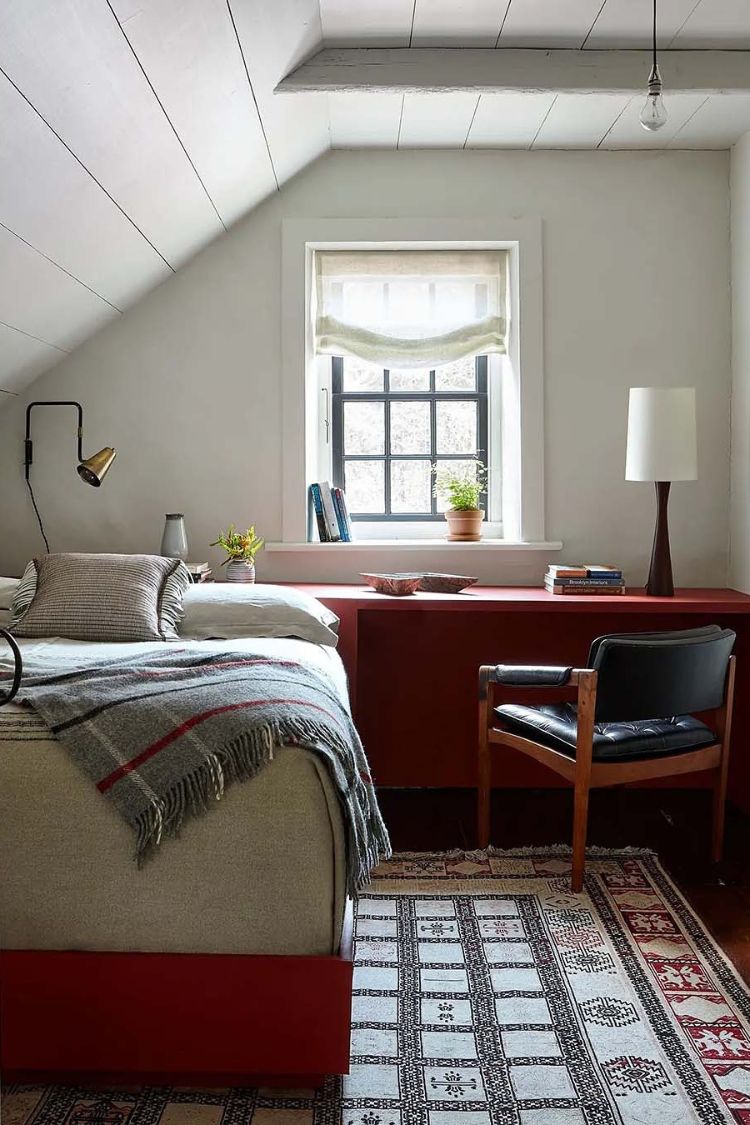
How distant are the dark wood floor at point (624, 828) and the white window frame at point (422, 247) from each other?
965 millimetres

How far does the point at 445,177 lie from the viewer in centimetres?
380

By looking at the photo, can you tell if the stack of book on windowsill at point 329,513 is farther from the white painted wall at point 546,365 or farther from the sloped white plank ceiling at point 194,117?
the sloped white plank ceiling at point 194,117

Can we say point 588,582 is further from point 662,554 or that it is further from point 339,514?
point 339,514

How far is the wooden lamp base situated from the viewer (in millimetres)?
3488

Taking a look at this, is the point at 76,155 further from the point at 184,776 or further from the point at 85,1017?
the point at 85,1017

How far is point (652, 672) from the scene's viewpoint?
263 centimetres

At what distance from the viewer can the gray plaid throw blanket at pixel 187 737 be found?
179 centimetres

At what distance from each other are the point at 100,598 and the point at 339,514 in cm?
114

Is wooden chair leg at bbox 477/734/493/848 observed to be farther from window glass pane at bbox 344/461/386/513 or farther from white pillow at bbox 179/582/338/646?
window glass pane at bbox 344/461/386/513

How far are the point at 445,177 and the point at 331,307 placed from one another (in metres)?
0.66

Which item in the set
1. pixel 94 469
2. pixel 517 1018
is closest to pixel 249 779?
pixel 517 1018

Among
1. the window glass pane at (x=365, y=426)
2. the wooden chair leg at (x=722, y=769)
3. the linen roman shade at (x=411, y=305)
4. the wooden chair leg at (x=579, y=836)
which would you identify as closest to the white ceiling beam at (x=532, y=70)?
the linen roman shade at (x=411, y=305)

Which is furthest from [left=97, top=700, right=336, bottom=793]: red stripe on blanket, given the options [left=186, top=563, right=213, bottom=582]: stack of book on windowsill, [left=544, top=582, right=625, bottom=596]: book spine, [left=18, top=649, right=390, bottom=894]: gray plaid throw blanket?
[left=544, top=582, right=625, bottom=596]: book spine

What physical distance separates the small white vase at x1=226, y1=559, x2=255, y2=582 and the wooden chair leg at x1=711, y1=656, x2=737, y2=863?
1.67m
